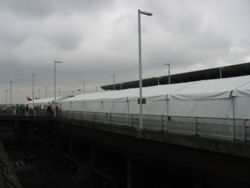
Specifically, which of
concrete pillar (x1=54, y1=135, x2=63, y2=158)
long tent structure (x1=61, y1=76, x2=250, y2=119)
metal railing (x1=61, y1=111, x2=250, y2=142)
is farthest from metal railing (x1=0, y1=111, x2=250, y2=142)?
concrete pillar (x1=54, y1=135, x2=63, y2=158)

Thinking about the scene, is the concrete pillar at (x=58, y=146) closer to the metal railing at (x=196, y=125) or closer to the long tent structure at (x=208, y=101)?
the long tent structure at (x=208, y=101)

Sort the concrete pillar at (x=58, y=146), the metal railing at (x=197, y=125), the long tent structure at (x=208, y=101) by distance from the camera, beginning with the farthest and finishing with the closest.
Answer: the concrete pillar at (x=58, y=146), the long tent structure at (x=208, y=101), the metal railing at (x=197, y=125)

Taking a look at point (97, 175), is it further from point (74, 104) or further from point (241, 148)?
point (241, 148)

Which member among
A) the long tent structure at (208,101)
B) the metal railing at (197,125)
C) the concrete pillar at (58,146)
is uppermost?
the long tent structure at (208,101)

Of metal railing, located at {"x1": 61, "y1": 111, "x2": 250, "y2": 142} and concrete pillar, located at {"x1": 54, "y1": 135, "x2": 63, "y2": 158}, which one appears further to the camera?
concrete pillar, located at {"x1": 54, "y1": 135, "x2": 63, "y2": 158}

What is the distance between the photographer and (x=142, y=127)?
655 inches

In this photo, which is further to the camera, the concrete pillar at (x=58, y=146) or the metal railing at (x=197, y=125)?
the concrete pillar at (x=58, y=146)

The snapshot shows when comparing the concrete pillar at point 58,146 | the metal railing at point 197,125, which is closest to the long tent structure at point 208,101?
the metal railing at point 197,125

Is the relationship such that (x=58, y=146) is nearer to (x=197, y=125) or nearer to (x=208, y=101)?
(x=208, y=101)

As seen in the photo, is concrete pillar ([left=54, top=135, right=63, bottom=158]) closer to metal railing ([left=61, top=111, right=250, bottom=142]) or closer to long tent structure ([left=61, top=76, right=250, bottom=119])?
long tent structure ([left=61, top=76, right=250, bottom=119])

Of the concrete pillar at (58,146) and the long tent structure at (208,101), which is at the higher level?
the long tent structure at (208,101)

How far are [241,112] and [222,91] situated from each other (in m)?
1.72

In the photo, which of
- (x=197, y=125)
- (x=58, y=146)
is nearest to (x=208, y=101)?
(x=197, y=125)

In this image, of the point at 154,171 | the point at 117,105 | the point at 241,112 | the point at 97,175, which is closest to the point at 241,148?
the point at 241,112
